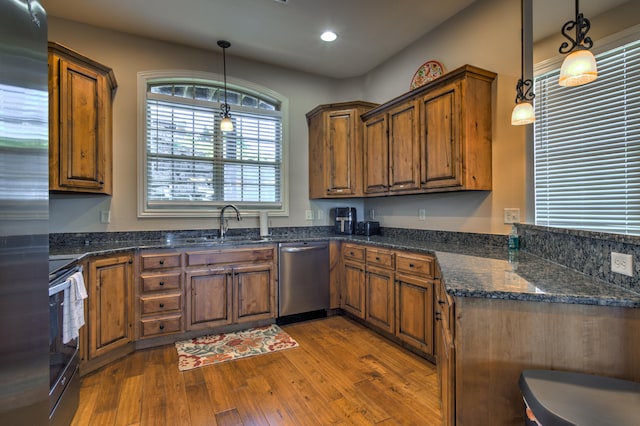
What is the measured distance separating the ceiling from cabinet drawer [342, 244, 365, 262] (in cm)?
227

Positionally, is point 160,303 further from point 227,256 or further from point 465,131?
point 465,131

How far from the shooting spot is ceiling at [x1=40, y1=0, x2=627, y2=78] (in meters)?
2.76

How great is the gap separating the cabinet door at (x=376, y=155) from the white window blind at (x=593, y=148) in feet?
4.68

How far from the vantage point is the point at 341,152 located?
12.5 feet

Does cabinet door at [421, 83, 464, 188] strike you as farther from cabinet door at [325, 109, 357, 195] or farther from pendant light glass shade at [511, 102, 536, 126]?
cabinet door at [325, 109, 357, 195]

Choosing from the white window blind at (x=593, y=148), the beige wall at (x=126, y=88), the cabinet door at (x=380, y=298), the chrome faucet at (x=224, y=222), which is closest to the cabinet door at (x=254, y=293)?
the chrome faucet at (x=224, y=222)

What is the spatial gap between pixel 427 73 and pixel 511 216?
1.75 metres

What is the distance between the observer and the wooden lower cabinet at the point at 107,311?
2338 millimetres

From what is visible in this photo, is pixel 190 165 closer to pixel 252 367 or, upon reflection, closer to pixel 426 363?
pixel 252 367

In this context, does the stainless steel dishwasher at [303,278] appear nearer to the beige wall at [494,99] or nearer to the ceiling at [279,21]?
the beige wall at [494,99]

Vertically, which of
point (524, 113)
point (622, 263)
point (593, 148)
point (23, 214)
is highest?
point (524, 113)

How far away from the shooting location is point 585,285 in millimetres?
1272

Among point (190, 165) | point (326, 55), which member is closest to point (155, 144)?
point (190, 165)

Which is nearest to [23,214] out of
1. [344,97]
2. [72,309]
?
[72,309]
